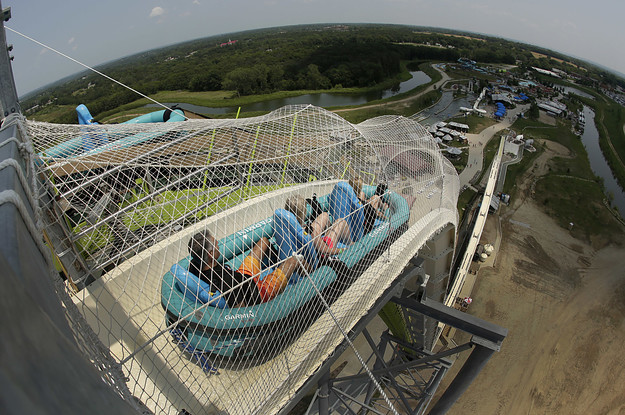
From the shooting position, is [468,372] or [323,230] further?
[468,372]

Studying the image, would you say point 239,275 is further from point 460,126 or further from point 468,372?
point 460,126

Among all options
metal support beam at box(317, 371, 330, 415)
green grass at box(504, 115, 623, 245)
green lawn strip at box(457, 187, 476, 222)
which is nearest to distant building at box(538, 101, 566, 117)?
green grass at box(504, 115, 623, 245)

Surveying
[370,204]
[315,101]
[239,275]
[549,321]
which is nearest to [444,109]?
[315,101]

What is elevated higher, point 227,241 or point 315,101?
point 227,241

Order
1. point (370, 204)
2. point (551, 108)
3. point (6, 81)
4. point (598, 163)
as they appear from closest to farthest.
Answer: point (6, 81)
point (370, 204)
point (598, 163)
point (551, 108)

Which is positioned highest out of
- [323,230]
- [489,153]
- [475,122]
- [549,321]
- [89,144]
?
[89,144]

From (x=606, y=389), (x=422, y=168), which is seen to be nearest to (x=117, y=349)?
(x=422, y=168)

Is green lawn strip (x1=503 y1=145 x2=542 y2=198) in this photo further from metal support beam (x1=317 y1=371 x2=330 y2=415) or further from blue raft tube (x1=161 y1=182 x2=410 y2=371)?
blue raft tube (x1=161 y1=182 x2=410 y2=371)
